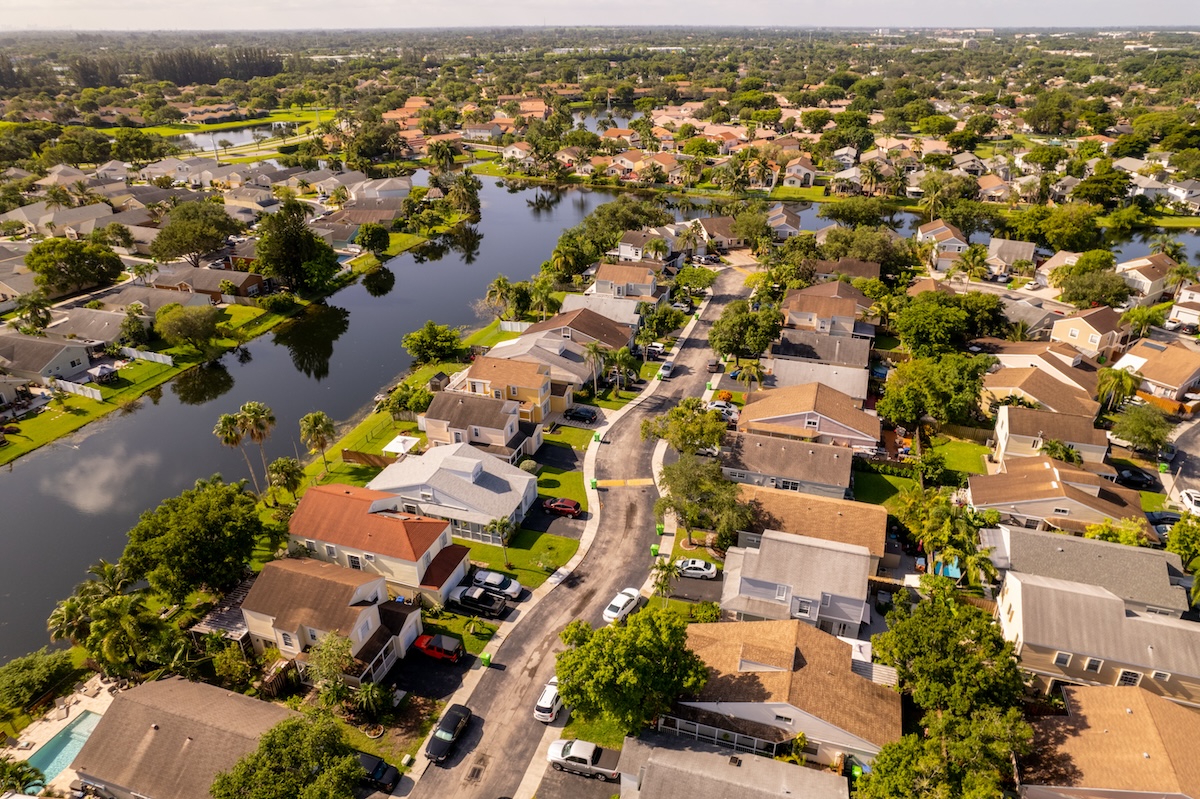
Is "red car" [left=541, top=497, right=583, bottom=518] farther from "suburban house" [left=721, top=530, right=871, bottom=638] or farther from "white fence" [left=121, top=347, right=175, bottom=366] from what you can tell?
"white fence" [left=121, top=347, right=175, bottom=366]

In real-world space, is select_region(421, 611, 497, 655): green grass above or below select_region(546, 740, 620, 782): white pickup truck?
below

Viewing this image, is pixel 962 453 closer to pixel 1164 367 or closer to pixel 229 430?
pixel 1164 367

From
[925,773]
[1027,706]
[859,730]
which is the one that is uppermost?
[925,773]

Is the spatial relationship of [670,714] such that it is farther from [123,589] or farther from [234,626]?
[123,589]

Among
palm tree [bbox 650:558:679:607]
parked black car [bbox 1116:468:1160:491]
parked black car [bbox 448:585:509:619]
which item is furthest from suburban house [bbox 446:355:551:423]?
parked black car [bbox 1116:468:1160:491]

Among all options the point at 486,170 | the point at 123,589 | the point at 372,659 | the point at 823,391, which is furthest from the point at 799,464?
the point at 486,170

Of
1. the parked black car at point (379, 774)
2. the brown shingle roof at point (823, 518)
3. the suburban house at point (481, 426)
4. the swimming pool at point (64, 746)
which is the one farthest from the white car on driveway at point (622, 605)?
the swimming pool at point (64, 746)

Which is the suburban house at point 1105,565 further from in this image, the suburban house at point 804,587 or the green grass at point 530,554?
the green grass at point 530,554
